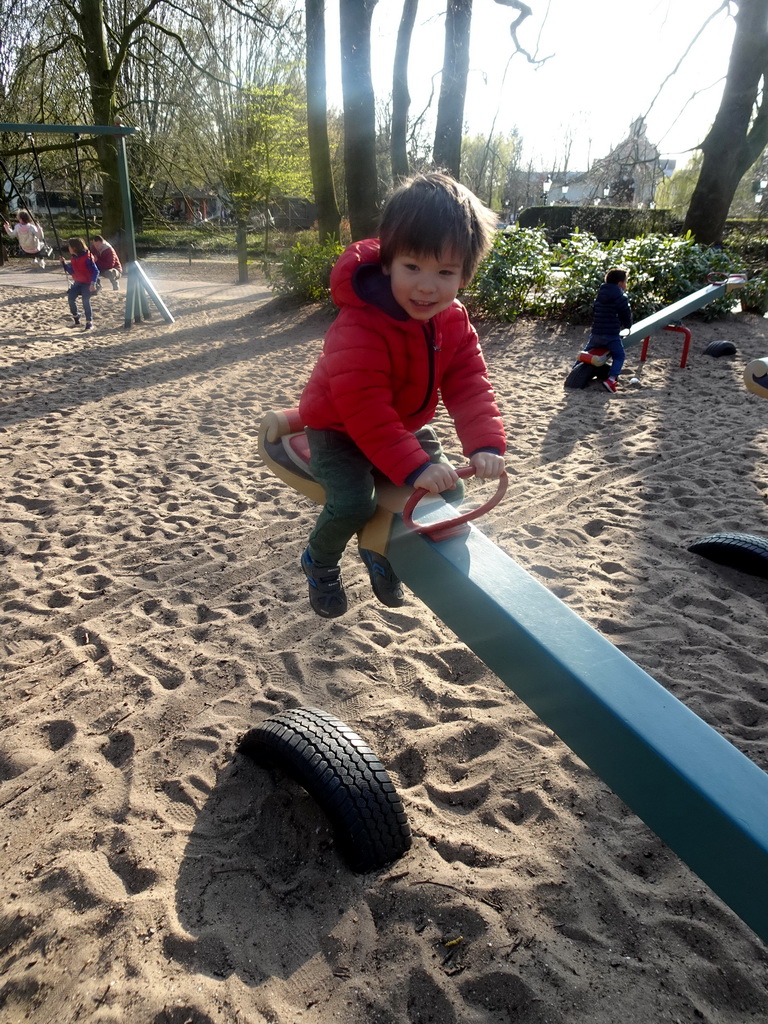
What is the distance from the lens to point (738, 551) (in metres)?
3.53

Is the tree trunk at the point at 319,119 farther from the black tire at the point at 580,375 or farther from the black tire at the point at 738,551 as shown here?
the black tire at the point at 738,551

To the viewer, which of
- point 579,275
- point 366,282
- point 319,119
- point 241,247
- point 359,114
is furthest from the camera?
point 241,247

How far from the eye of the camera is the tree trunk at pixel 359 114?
1069cm

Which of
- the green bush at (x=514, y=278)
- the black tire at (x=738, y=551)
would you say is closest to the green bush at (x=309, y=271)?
the green bush at (x=514, y=278)

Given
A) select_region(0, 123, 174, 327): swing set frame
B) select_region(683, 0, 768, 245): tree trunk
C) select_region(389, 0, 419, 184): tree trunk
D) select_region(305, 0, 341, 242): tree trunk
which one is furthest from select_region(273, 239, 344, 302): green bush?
select_region(683, 0, 768, 245): tree trunk

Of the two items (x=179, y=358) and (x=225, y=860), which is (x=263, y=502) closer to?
(x=225, y=860)

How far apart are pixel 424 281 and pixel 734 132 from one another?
14.1 meters

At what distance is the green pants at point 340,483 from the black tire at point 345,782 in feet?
2.03

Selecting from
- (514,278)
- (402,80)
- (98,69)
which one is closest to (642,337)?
(514,278)

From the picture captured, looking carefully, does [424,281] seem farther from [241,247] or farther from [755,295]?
[241,247]

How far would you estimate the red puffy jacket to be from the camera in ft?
5.41

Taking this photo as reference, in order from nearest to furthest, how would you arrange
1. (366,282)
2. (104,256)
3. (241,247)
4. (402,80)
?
(366,282), (104,256), (402,80), (241,247)

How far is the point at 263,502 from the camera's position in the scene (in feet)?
15.0

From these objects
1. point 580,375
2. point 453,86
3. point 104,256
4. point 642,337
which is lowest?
point 580,375
